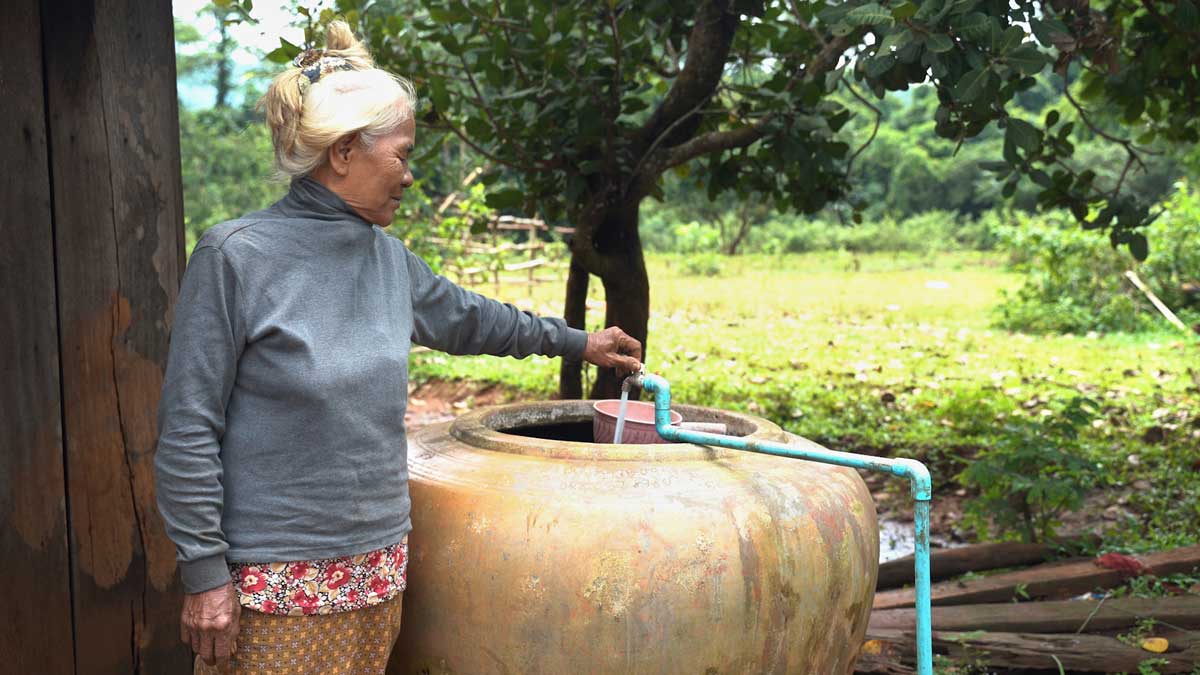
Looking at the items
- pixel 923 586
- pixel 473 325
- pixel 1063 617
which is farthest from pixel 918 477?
pixel 1063 617

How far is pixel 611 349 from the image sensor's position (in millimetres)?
2547

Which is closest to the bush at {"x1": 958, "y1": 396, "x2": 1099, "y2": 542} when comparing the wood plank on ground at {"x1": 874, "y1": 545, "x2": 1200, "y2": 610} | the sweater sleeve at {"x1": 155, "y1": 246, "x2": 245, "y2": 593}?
the wood plank on ground at {"x1": 874, "y1": 545, "x2": 1200, "y2": 610}

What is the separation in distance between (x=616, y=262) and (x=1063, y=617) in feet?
6.24

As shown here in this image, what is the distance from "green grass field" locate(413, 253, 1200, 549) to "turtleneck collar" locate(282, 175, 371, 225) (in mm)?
3424

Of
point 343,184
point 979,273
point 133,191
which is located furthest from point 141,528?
point 979,273

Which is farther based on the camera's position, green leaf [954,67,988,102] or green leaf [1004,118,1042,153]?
green leaf [1004,118,1042,153]

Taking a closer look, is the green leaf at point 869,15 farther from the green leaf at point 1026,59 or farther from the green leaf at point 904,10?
the green leaf at point 1026,59

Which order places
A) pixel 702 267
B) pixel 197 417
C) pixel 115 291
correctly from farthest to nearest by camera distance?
pixel 702 267
pixel 115 291
pixel 197 417

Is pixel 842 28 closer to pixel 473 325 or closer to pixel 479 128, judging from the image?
pixel 473 325

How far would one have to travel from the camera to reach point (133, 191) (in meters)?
2.36

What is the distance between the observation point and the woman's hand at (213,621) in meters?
1.78

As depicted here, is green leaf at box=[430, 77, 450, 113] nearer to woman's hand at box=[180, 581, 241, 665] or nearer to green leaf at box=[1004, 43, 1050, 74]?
green leaf at box=[1004, 43, 1050, 74]

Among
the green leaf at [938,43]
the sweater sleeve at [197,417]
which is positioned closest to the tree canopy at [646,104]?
the green leaf at [938,43]

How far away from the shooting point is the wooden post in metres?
2.22
